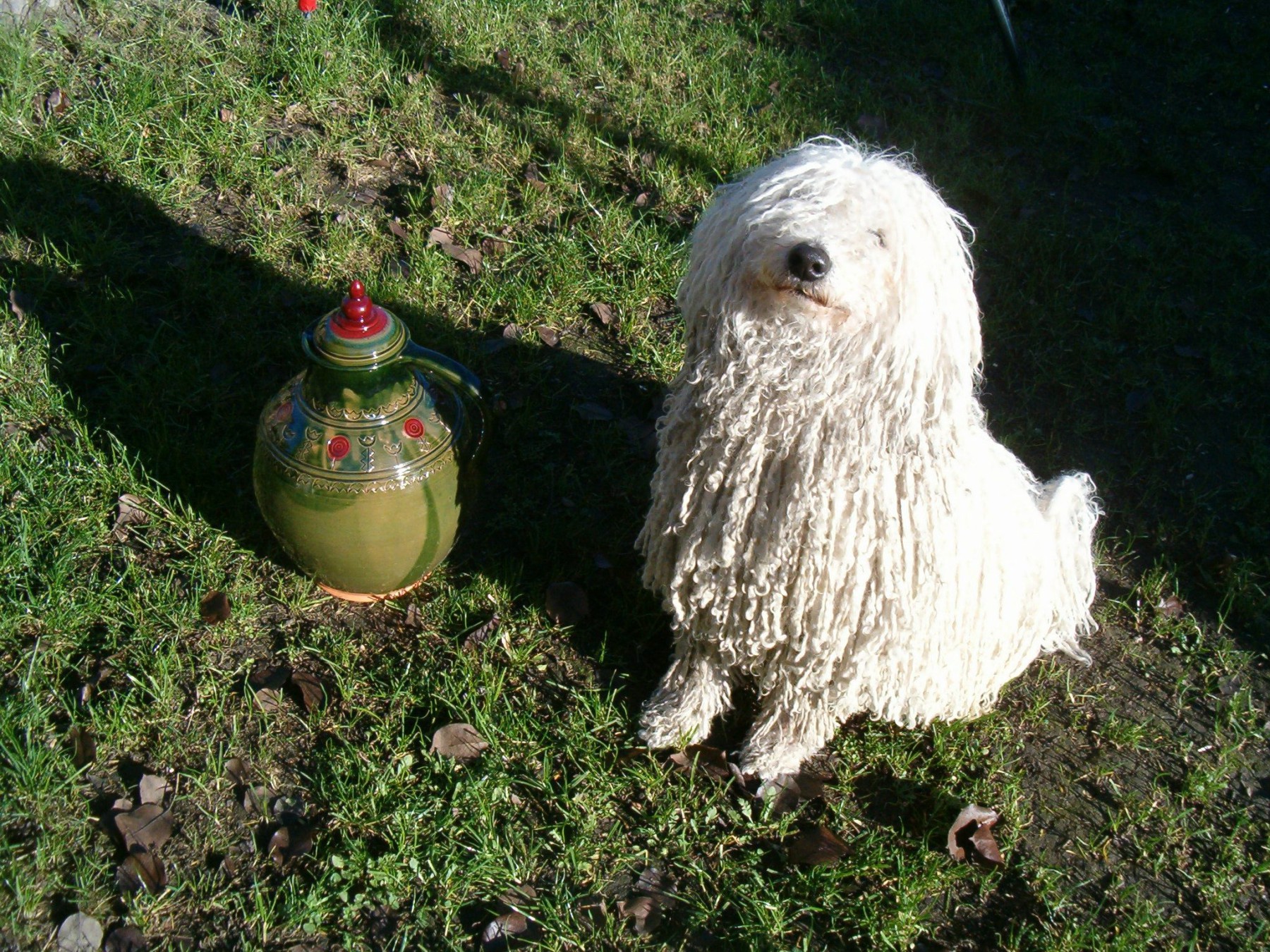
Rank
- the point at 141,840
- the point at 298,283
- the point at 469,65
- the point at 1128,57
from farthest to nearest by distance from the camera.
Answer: the point at 1128,57 → the point at 469,65 → the point at 298,283 → the point at 141,840

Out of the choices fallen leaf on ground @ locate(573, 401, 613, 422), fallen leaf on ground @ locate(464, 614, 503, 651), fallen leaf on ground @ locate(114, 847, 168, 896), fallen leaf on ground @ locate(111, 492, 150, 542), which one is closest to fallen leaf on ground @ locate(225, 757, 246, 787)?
fallen leaf on ground @ locate(114, 847, 168, 896)

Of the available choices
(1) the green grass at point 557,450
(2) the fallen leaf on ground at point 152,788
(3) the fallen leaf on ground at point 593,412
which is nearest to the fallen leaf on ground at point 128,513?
(1) the green grass at point 557,450

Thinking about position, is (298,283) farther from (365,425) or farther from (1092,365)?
(1092,365)

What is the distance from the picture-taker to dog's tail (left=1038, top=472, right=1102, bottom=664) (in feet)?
8.35

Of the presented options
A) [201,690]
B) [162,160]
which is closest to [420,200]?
[162,160]

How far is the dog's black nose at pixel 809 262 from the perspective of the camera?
1.81m

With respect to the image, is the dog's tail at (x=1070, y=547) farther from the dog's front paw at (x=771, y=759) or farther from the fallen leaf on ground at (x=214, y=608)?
the fallen leaf on ground at (x=214, y=608)

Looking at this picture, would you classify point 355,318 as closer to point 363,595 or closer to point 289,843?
point 363,595

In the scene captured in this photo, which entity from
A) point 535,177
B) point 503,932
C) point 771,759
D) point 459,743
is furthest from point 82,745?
point 535,177

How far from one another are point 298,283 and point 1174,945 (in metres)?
3.27

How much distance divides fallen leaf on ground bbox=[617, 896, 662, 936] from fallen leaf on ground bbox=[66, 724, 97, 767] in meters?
1.31

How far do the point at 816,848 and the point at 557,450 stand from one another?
148 centimetres

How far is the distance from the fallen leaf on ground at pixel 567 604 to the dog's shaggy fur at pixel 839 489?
15.3 inches

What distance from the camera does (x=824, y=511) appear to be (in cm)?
208
